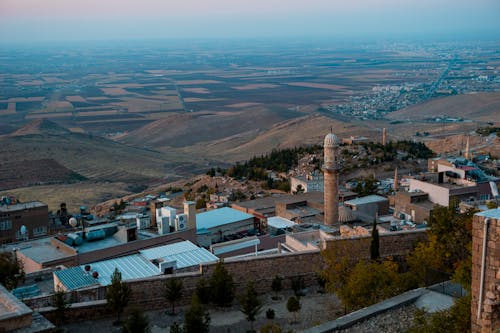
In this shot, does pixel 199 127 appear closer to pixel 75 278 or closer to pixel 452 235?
pixel 75 278

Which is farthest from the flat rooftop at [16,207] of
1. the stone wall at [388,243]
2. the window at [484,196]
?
the window at [484,196]

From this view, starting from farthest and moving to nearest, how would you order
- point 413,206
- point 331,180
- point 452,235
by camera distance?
point 413,206
point 331,180
point 452,235

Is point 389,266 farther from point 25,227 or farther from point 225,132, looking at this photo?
point 225,132

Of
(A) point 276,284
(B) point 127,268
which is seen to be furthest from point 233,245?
(A) point 276,284

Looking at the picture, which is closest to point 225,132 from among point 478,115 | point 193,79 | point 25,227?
point 478,115

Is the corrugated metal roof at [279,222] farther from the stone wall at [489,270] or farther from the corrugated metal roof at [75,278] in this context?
the stone wall at [489,270]
